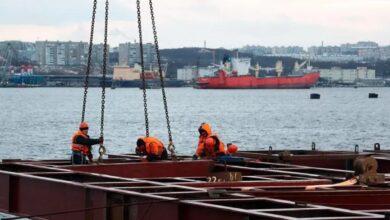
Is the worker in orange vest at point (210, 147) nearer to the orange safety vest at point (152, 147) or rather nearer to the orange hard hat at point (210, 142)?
the orange hard hat at point (210, 142)

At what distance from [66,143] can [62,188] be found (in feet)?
210

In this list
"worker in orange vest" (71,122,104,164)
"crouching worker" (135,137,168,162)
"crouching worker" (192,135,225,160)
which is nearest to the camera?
"crouching worker" (135,137,168,162)

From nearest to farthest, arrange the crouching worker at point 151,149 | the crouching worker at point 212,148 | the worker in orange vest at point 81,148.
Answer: the crouching worker at point 151,149 < the worker in orange vest at point 81,148 < the crouching worker at point 212,148

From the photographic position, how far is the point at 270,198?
707 inches

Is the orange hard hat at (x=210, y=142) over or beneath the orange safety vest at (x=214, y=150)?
over

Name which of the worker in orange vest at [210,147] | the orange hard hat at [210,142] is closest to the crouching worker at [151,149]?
the worker in orange vest at [210,147]

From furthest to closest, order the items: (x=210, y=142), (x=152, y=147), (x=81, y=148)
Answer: (x=210, y=142), (x=81, y=148), (x=152, y=147)

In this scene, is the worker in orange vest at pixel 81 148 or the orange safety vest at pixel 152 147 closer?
the orange safety vest at pixel 152 147

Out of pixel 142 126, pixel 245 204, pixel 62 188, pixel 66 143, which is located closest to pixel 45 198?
pixel 62 188

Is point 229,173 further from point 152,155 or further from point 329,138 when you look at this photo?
point 329,138

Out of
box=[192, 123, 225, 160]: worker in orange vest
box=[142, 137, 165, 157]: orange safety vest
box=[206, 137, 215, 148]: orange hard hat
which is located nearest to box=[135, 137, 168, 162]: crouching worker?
box=[142, 137, 165, 157]: orange safety vest

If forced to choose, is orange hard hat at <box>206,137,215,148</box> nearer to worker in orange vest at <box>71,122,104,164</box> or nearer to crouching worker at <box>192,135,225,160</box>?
crouching worker at <box>192,135,225,160</box>

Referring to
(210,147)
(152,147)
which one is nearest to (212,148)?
(210,147)

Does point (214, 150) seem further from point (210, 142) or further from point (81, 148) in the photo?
point (81, 148)
